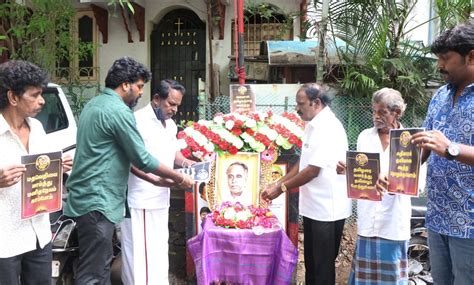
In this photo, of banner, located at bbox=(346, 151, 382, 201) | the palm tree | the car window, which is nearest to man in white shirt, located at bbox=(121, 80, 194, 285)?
banner, located at bbox=(346, 151, 382, 201)

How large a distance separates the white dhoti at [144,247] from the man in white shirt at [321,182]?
1126mm

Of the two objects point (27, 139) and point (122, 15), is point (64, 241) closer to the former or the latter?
point (27, 139)

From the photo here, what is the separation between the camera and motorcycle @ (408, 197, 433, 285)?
14.0ft

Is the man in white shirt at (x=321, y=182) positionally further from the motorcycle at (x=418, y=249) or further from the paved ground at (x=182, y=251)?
the motorcycle at (x=418, y=249)

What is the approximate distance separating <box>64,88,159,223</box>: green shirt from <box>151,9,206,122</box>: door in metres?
6.86

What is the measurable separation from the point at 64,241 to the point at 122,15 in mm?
7323

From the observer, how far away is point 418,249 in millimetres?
4328

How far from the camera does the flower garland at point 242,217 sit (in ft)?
11.5

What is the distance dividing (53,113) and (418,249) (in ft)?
14.7

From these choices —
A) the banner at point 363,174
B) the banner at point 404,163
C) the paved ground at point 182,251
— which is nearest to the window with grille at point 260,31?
the paved ground at point 182,251

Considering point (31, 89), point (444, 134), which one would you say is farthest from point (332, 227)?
point (31, 89)

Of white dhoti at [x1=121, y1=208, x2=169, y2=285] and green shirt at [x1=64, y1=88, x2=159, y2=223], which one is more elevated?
green shirt at [x1=64, y1=88, x2=159, y2=223]

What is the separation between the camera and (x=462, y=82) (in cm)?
217

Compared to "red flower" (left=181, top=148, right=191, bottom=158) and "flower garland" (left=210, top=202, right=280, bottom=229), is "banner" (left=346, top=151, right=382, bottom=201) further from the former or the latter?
"red flower" (left=181, top=148, right=191, bottom=158)
